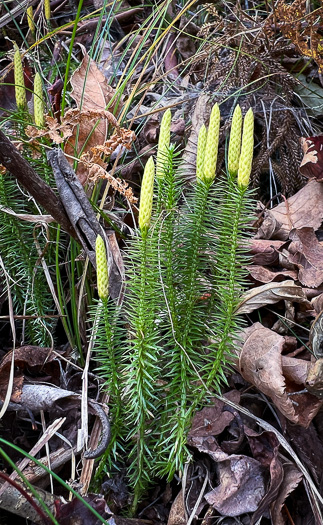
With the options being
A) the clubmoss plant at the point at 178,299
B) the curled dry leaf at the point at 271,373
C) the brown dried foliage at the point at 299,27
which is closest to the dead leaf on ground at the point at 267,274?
the curled dry leaf at the point at 271,373

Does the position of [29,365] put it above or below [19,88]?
below

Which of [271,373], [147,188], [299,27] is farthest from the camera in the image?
[299,27]

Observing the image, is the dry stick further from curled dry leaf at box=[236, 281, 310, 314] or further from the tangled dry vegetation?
curled dry leaf at box=[236, 281, 310, 314]

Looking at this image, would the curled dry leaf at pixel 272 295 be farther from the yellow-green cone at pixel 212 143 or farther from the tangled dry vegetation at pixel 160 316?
the yellow-green cone at pixel 212 143

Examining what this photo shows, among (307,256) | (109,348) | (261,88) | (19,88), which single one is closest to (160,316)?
(109,348)

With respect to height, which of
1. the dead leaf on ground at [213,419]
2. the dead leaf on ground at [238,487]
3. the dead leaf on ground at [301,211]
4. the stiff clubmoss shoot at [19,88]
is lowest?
the dead leaf on ground at [238,487]

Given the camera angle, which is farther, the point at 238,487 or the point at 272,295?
the point at 272,295

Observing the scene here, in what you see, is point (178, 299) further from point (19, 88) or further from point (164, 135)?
point (19, 88)

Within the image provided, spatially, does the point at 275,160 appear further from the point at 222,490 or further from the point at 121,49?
the point at 222,490
